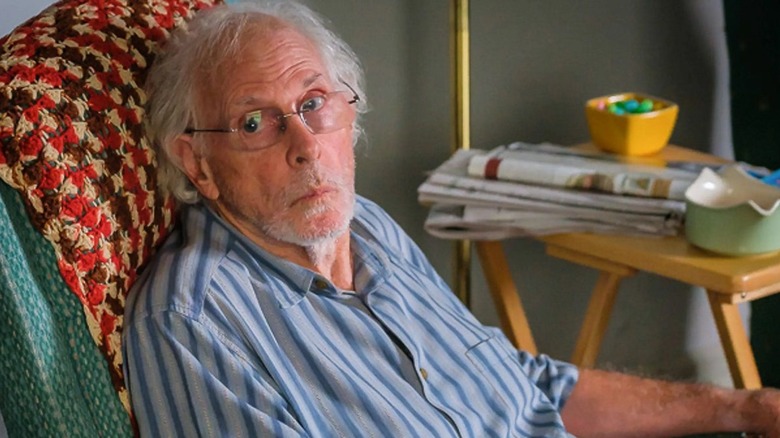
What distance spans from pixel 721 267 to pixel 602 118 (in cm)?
44

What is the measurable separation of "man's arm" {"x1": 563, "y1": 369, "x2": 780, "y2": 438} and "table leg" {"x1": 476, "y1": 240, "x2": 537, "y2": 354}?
397 mm

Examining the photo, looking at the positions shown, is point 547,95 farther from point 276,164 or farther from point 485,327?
point 276,164

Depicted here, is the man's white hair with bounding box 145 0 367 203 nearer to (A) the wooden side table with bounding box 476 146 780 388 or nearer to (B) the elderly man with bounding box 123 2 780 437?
(B) the elderly man with bounding box 123 2 780 437

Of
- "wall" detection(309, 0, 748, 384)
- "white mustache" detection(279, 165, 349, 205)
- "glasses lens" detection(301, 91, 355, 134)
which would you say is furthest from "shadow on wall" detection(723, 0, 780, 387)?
"white mustache" detection(279, 165, 349, 205)

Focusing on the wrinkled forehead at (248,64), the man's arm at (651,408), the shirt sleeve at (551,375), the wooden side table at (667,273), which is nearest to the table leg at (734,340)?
the wooden side table at (667,273)

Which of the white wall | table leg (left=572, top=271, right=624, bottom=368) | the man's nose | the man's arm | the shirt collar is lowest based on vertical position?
table leg (left=572, top=271, right=624, bottom=368)

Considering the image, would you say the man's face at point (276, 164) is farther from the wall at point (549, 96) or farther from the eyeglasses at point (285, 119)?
the wall at point (549, 96)

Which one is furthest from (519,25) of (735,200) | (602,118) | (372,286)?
(372,286)

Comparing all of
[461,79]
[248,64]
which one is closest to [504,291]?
[461,79]

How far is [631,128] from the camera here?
184 centimetres

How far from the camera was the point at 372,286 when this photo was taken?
4.57ft

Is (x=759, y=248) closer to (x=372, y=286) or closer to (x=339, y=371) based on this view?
(x=372, y=286)

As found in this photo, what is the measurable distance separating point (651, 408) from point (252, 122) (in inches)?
28.3

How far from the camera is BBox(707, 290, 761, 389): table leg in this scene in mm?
1592
